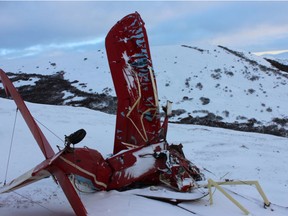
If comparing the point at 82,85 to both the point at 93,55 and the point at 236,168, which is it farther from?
the point at 236,168

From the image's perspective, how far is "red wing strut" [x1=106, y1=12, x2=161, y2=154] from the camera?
6.50 m

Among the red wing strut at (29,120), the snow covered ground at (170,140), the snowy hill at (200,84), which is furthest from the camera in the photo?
the snowy hill at (200,84)

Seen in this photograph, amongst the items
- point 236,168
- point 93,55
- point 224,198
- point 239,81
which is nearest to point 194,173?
point 224,198

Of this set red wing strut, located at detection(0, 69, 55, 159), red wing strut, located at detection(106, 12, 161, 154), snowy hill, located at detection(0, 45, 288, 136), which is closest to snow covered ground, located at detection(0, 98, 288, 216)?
red wing strut, located at detection(0, 69, 55, 159)

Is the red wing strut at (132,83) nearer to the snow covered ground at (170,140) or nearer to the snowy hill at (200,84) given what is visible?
the snow covered ground at (170,140)

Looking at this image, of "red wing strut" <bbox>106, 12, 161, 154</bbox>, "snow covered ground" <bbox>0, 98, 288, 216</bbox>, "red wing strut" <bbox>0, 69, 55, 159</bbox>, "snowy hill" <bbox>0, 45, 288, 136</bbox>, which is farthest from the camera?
"snowy hill" <bbox>0, 45, 288, 136</bbox>

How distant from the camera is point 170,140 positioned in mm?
9523

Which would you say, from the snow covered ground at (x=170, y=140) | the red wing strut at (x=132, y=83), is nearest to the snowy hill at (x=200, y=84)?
the snow covered ground at (x=170, y=140)

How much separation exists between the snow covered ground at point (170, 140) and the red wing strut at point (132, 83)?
55.2 inches

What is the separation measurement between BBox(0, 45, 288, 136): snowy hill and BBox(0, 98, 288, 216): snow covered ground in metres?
6.01

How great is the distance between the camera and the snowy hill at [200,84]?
17500 mm

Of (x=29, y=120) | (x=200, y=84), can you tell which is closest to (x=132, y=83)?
(x=29, y=120)

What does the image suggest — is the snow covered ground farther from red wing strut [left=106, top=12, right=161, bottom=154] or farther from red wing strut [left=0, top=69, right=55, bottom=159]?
red wing strut [left=106, top=12, right=161, bottom=154]

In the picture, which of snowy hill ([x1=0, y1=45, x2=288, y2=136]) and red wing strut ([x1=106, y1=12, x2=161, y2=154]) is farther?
snowy hill ([x1=0, y1=45, x2=288, y2=136])
